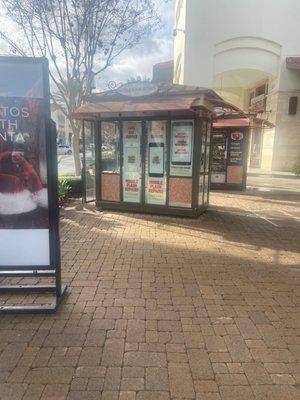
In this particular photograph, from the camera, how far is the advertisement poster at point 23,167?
10.6ft

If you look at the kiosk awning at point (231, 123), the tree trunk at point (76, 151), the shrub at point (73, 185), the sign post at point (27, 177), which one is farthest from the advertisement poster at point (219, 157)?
the sign post at point (27, 177)

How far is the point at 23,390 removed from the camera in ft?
7.97

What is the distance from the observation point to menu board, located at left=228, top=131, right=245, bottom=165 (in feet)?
39.4

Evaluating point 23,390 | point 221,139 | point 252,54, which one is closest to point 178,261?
point 23,390

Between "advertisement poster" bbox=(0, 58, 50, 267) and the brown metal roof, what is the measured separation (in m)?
3.49

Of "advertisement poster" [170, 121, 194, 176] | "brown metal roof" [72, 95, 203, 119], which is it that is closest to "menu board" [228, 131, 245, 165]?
"advertisement poster" [170, 121, 194, 176]

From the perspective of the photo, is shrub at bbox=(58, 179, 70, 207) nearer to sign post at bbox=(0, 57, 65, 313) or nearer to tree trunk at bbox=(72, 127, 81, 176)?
tree trunk at bbox=(72, 127, 81, 176)

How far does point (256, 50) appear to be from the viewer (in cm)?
1817

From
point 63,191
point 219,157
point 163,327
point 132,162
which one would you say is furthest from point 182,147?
point 219,157

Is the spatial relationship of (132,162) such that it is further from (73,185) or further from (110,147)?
(73,185)

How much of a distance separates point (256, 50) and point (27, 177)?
58.9 feet

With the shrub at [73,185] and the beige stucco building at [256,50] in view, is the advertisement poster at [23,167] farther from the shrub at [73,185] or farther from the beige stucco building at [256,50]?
the beige stucco building at [256,50]

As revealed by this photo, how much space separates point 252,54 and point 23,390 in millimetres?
19233

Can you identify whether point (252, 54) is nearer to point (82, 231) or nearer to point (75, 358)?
point (82, 231)
